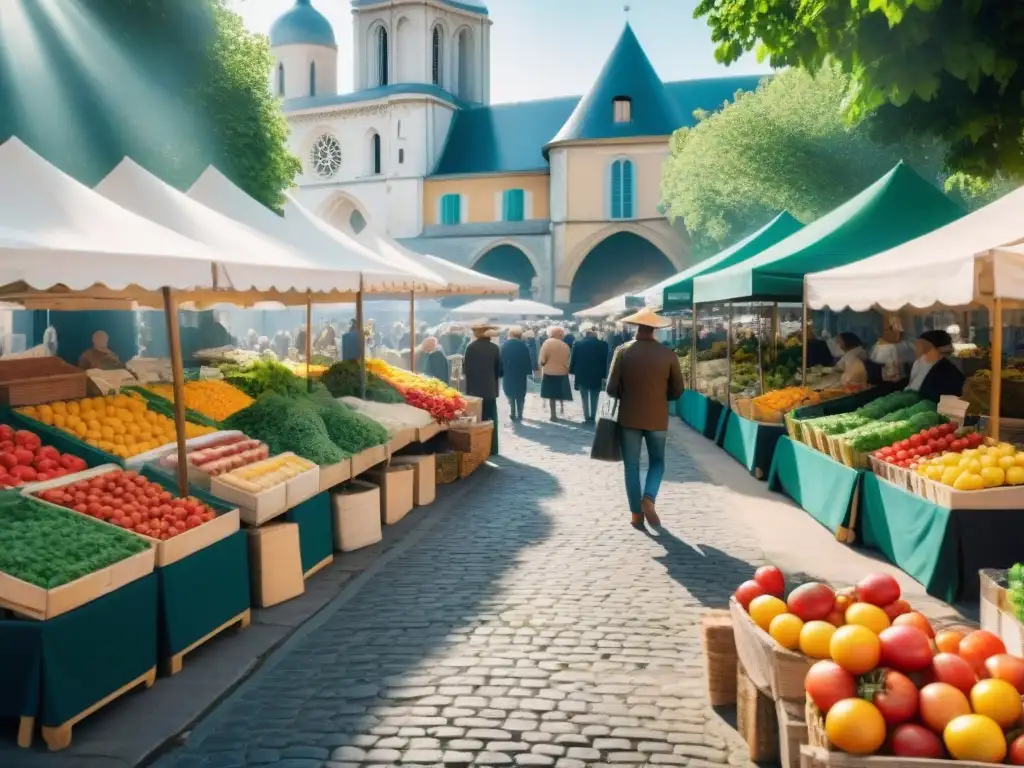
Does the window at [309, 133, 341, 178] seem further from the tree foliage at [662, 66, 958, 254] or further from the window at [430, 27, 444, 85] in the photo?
the tree foliage at [662, 66, 958, 254]

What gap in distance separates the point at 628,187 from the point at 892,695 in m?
44.0

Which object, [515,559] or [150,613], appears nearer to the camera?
[150,613]

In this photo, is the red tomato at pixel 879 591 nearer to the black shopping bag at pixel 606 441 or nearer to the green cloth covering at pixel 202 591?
the green cloth covering at pixel 202 591

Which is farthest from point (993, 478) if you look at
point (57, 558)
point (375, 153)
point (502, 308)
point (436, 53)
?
point (436, 53)

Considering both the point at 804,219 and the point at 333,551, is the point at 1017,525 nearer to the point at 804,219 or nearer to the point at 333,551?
the point at 333,551

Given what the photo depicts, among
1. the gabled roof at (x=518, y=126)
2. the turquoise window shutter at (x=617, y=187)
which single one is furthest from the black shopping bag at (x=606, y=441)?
the gabled roof at (x=518, y=126)

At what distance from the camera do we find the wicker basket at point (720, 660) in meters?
4.59

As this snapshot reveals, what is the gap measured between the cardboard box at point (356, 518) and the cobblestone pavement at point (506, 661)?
343mm

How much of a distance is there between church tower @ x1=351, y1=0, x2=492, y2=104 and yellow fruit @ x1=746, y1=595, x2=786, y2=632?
171 ft

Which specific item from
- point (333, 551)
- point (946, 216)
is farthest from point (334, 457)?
point (946, 216)

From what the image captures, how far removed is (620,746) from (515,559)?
333cm

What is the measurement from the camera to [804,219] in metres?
28.8

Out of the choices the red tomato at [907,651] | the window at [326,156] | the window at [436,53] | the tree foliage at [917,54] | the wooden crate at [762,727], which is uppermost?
the window at [436,53]

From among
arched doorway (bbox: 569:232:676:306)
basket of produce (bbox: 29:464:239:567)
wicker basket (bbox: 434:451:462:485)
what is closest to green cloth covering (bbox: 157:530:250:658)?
basket of produce (bbox: 29:464:239:567)
